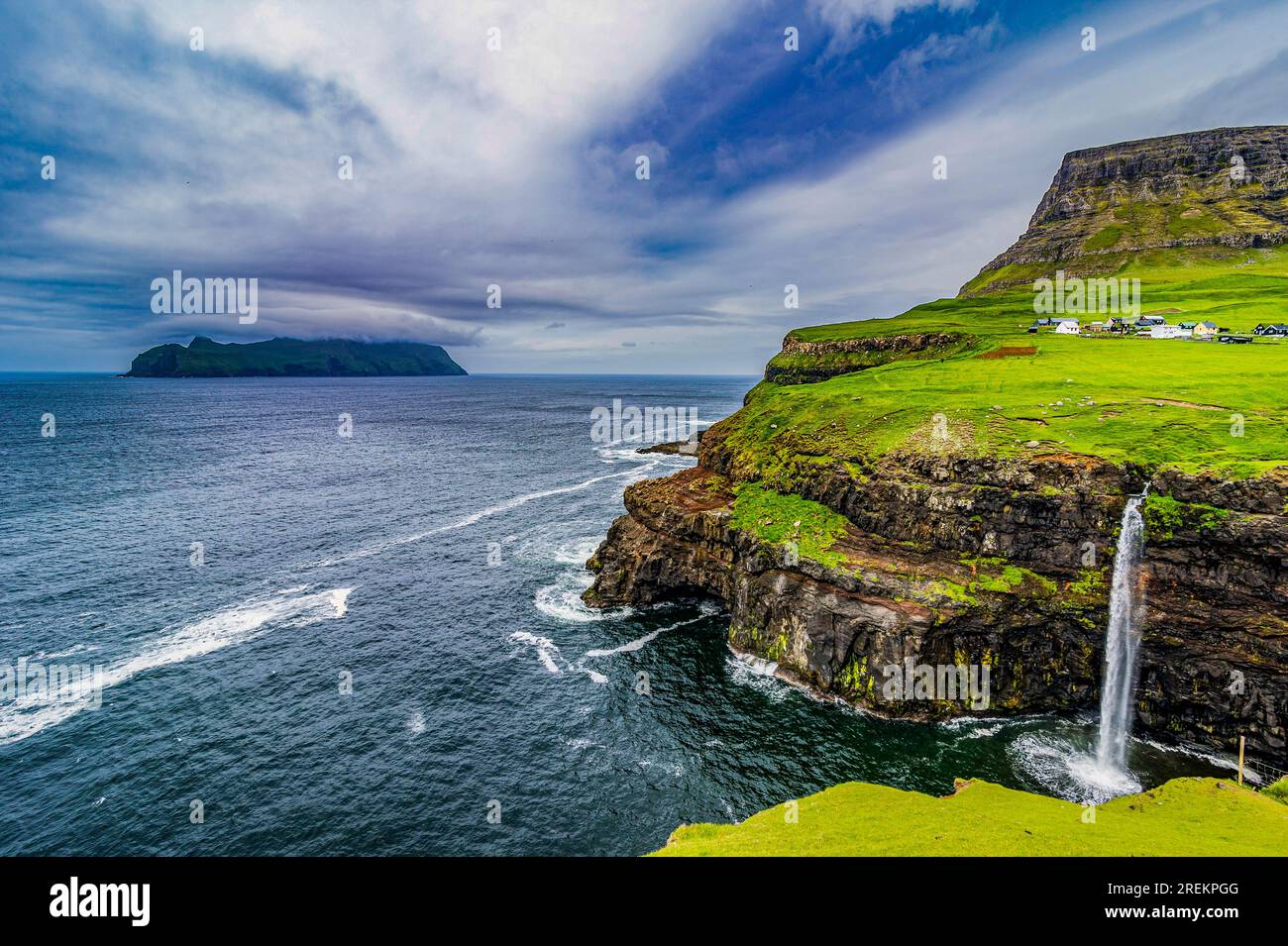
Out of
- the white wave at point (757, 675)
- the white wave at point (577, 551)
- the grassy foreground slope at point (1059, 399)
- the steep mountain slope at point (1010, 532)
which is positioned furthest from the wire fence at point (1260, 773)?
the white wave at point (577, 551)

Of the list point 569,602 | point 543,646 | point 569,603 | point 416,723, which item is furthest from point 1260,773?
point 416,723

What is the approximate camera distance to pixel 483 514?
98625mm

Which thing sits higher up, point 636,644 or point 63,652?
point 63,652

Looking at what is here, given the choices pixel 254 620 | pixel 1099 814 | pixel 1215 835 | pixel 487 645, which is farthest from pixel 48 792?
pixel 1215 835

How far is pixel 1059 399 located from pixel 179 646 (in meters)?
92.4

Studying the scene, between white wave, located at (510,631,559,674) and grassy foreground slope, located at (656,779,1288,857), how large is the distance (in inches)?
964

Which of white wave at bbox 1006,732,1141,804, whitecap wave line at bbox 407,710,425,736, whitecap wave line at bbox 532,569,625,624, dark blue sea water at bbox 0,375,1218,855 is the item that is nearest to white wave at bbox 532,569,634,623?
whitecap wave line at bbox 532,569,625,624

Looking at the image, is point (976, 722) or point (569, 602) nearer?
point (976, 722)

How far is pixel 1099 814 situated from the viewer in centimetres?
3011

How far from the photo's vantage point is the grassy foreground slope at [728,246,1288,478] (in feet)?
157

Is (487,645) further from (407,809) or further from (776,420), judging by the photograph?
(776,420)

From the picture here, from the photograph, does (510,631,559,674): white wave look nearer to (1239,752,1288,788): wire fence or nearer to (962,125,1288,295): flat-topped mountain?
(1239,752,1288,788): wire fence

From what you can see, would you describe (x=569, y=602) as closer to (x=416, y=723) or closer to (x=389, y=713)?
(x=416, y=723)

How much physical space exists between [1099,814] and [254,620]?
2826 inches
